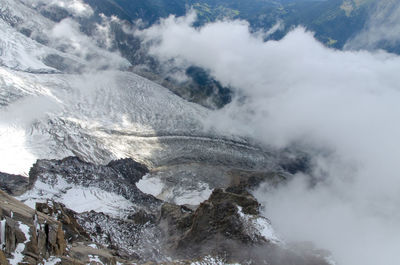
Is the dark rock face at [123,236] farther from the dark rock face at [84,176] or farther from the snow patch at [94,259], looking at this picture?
the dark rock face at [84,176]

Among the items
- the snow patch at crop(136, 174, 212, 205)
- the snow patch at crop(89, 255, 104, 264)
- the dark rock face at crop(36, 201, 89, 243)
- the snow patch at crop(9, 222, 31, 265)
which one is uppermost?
the snow patch at crop(136, 174, 212, 205)

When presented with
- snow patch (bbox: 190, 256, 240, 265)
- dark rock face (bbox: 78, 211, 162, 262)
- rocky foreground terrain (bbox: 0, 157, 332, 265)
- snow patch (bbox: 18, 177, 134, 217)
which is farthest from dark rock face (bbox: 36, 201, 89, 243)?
snow patch (bbox: 18, 177, 134, 217)

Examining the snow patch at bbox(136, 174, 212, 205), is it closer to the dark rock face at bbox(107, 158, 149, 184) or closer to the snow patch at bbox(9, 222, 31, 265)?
the dark rock face at bbox(107, 158, 149, 184)

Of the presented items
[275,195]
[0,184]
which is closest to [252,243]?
[0,184]

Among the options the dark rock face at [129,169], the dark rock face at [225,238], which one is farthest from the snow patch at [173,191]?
the dark rock face at [225,238]

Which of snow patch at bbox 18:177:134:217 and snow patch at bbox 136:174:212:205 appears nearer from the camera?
snow patch at bbox 18:177:134:217

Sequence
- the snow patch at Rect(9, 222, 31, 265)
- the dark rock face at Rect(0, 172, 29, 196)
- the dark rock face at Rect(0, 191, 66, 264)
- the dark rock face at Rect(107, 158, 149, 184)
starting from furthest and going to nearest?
the dark rock face at Rect(107, 158, 149, 184) < the dark rock face at Rect(0, 172, 29, 196) < the dark rock face at Rect(0, 191, 66, 264) < the snow patch at Rect(9, 222, 31, 265)

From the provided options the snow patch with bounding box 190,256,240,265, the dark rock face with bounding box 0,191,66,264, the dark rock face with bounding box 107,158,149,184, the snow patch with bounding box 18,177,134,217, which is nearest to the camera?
the dark rock face with bounding box 0,191,66,264
